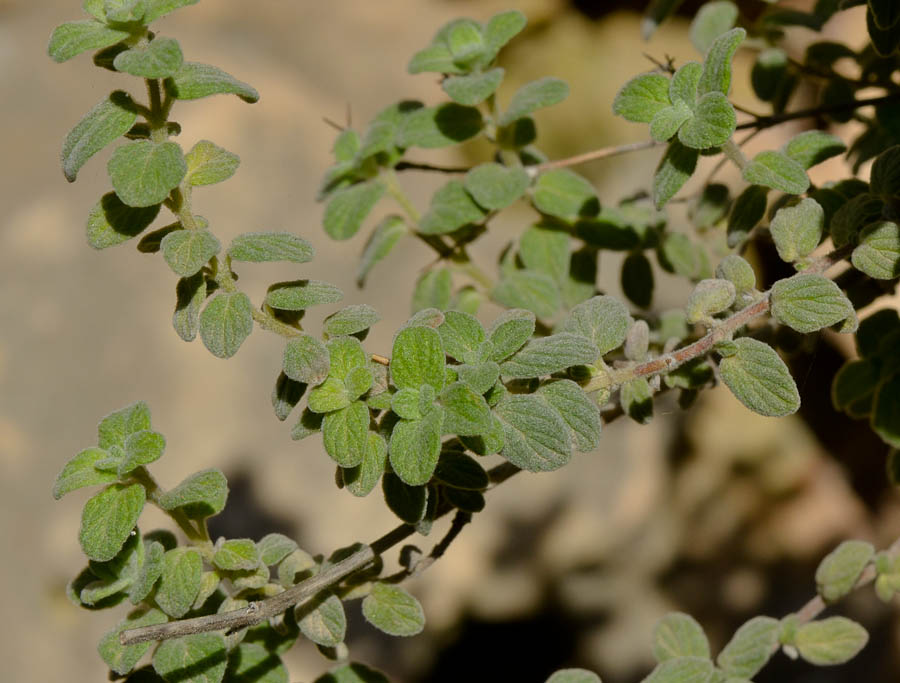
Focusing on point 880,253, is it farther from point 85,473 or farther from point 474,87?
point 85,473

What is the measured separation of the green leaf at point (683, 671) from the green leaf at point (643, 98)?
0.49m

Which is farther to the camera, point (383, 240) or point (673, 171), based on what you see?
point (383, 240)

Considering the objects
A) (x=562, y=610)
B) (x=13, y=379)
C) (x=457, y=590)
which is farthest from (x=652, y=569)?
(x=13, y=379)

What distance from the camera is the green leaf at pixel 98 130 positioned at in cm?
69

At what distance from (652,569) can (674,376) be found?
3.65ft

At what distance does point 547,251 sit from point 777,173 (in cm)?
33

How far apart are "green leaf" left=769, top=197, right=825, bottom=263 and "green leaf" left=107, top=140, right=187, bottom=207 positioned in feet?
1.64

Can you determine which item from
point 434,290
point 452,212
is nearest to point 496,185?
point 452,212

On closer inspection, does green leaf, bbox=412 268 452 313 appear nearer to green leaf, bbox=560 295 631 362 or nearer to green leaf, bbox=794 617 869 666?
green leaf, bbox=560 295 631 362

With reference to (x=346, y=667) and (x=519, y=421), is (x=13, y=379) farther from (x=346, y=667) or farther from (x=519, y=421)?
(x=519, y=421)

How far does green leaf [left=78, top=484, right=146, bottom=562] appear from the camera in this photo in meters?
0.69

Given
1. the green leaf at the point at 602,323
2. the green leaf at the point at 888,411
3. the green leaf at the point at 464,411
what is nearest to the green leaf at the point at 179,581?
the green leaf at the point at 464,411

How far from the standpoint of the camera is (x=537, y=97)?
38.9 inches

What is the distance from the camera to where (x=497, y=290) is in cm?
108
